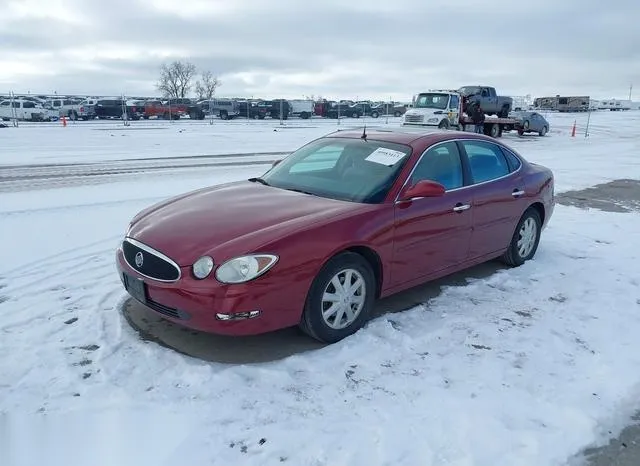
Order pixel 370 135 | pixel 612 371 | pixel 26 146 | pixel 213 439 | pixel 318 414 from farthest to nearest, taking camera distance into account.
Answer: pixel 26 146
pixel 370 135
pixel 612 371
pixel 318 414
pixel 213 439

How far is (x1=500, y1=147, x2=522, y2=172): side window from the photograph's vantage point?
19.3 feet

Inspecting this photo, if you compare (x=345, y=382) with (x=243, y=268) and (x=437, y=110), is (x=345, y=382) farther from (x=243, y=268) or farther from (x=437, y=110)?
(x=437, y=110)

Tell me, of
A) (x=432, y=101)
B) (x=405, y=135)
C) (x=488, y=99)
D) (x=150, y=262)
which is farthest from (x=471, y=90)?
(x=150, y=262)

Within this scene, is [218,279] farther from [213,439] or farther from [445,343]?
[445,343]

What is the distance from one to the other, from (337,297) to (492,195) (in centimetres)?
224

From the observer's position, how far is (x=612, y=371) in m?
3.76

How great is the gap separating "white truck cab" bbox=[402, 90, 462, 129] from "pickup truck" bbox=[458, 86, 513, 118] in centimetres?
408

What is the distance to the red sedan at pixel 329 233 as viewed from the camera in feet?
11.8

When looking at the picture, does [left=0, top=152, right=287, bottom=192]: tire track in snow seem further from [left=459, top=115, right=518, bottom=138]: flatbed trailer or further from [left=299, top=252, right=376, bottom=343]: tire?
[left=459, top=115, right=518, bottom=138]: flatbed trailer

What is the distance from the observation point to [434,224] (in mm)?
4703

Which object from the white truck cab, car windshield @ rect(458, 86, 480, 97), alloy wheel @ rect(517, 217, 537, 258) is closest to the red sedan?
alloy wheel @ rect(517, 217, 537, 258)

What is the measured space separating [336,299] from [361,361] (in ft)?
1.63

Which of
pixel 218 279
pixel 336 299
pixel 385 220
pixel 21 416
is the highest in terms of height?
pixel 385 220

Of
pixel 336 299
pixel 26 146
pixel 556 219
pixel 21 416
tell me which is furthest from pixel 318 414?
pixel 26 146
